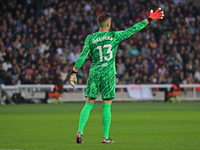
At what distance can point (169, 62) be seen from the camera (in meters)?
29.5

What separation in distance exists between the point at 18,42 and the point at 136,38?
6957mm

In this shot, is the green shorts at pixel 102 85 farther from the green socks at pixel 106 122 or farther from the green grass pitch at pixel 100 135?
the green grass pitch at pixel 100 135

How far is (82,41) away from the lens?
28.7m

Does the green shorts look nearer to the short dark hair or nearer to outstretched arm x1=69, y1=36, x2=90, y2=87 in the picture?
outstretched arm x1=69, y1=36, x2=90, y2=87

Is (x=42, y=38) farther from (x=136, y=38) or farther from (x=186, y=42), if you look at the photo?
(x=186, y=42)

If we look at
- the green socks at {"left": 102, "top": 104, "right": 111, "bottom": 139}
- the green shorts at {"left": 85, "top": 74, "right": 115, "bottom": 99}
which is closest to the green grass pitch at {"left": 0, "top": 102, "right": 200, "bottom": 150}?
the green socks at {"left": 102, "top": 104, "right": 111, "bottom": 139}

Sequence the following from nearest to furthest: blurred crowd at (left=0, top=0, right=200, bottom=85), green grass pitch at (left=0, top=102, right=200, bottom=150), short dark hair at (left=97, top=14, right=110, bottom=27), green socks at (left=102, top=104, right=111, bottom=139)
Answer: green grass pitch at (left=0, top=102, right=200, bottom=150), short dark hair at (left=97, top=14, right=110, bottom=27), green socks at (left=102, top=104, right=111, bottom=139), blurred crowd at (left=0, top=0, right=200, bottom=85)

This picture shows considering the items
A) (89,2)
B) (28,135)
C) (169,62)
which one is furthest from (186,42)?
(28,135)

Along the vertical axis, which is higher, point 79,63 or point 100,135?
point 79,63

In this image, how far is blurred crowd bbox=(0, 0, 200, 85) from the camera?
87.3ft

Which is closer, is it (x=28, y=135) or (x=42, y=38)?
(x=28, y=135)

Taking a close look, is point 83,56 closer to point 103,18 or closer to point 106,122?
point 103,18

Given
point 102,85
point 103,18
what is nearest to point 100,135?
point 102,85

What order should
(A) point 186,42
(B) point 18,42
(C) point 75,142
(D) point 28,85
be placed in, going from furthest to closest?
(A) point 186,42, (B) point 18,42, (D) point 28,85, (C) point 75,142
